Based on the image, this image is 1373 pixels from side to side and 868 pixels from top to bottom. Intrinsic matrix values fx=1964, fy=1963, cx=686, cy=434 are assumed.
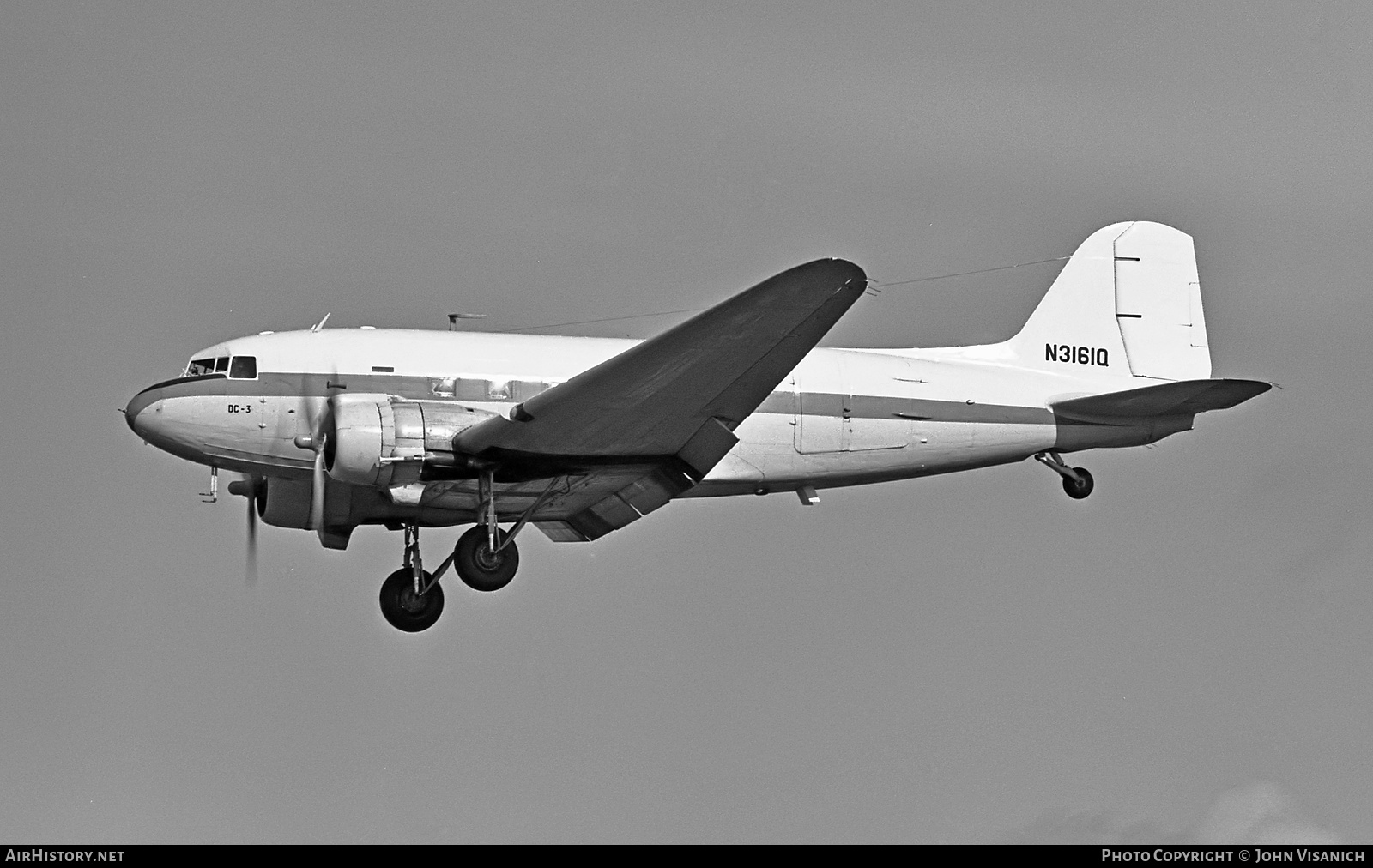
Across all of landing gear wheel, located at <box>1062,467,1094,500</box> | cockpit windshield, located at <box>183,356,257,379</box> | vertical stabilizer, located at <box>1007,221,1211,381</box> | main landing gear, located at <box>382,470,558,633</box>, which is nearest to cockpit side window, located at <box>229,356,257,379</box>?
cockpit windshield, located at <box>183,356,257,379</box>

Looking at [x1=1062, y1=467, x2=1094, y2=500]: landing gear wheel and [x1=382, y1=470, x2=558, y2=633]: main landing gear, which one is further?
[x1=1062, y1=467, x2=1094, y2=500]: landing gear wheel

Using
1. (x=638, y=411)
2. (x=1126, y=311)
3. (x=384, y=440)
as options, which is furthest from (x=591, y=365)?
(x=1126, y=311)

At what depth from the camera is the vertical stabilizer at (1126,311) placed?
82.6 ft

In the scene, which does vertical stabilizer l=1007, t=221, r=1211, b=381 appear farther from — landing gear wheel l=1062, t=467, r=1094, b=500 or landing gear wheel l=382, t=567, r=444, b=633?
landing gear wheel l=382, t=567, r=444, b=633

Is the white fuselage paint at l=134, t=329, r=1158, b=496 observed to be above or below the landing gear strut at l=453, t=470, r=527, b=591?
above

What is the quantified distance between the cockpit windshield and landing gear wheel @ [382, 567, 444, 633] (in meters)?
2.83

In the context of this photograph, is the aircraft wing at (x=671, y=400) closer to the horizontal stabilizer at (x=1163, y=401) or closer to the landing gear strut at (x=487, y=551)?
the landing gear strut at (x=487, y=551)

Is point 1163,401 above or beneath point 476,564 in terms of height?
above

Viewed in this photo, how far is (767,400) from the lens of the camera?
22.7 metres

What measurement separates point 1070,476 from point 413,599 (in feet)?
27.1

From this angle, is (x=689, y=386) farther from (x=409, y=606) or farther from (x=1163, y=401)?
(x=1163, y=401)

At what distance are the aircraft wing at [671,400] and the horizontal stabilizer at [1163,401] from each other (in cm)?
530

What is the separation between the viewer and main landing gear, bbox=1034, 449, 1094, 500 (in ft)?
79.3
